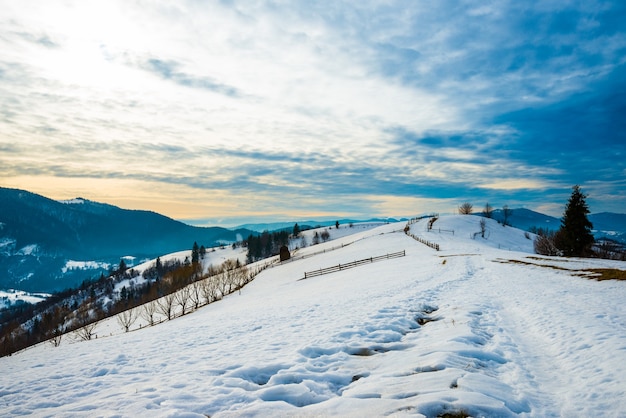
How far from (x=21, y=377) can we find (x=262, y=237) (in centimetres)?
15844

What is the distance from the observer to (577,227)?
47156mm

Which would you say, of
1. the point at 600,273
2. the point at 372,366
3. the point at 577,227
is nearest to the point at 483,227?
the point at 577,227

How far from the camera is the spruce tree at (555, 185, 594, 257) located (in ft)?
153

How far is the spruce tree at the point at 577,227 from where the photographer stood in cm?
4678

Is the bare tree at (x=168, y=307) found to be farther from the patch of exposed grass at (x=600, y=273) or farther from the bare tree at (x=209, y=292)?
the patch of exposed grass at (x=600, y=273)

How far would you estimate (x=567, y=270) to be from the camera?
25703 mm

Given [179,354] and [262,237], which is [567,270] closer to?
[179,354]

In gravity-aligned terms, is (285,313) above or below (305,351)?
below

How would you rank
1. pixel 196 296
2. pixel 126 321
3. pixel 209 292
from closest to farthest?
pixel 196 296, pixel 126 321, pixel 209 292

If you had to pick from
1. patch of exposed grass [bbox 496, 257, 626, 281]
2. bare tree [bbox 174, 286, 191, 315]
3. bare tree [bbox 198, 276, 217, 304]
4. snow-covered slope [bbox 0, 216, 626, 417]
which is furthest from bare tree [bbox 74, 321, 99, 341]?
patch of exposed grass [bbox 496, 257, 626, 281]

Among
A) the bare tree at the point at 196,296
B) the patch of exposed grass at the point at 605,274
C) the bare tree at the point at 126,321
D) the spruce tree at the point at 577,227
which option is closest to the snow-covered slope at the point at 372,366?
the patch of exposed grass at the point at 605,274

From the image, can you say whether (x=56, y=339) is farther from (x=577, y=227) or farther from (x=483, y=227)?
(x=483, y=227)

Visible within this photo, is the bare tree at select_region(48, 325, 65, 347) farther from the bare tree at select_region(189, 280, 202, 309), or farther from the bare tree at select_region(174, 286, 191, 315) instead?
the bare tree at select_region(189, 280, 202, 309)

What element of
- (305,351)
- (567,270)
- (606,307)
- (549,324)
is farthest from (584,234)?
(305,351)
